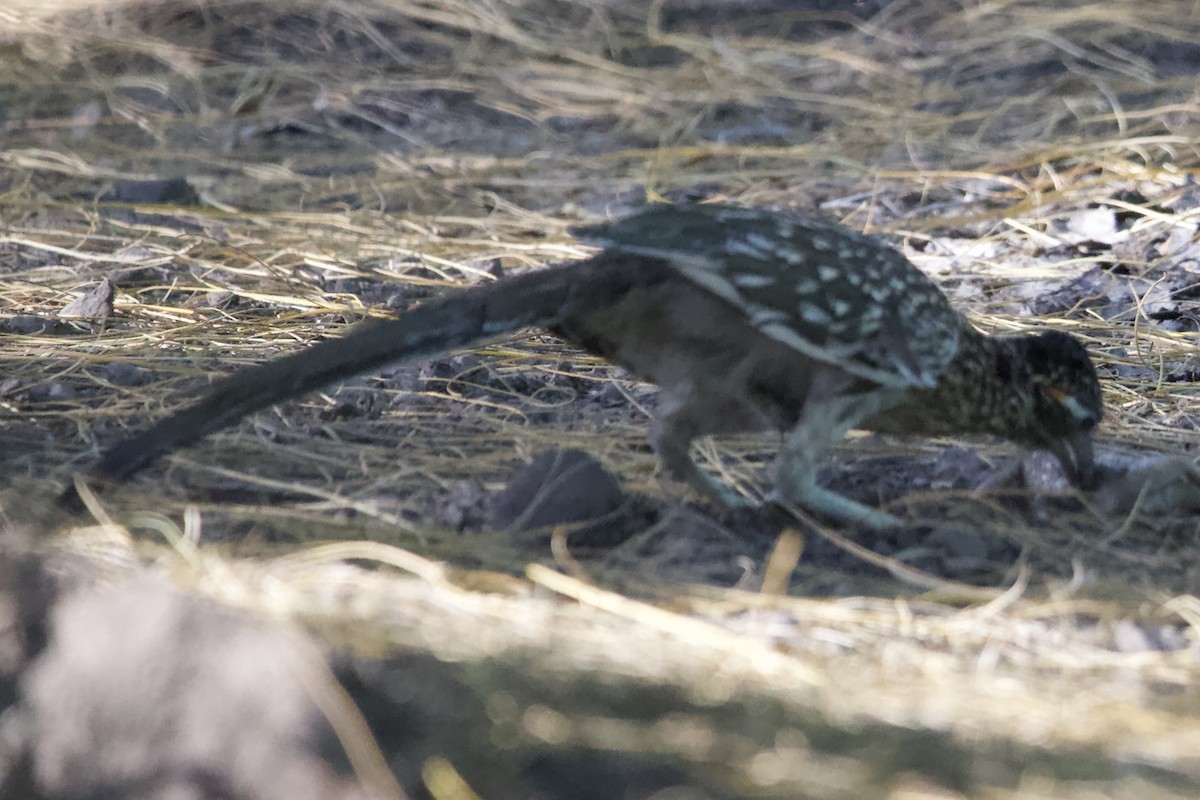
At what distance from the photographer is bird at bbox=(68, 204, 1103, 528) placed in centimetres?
316

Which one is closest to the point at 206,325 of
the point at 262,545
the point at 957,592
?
the point at 262,545

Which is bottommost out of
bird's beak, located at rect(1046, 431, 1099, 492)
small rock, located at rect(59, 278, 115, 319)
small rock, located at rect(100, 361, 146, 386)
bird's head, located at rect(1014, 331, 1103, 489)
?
small rock, located at rect(59, 278, 115, 319)

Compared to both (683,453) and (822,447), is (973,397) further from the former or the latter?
(683,453)

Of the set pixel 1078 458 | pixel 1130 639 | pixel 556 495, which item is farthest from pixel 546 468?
pixel 1078 458

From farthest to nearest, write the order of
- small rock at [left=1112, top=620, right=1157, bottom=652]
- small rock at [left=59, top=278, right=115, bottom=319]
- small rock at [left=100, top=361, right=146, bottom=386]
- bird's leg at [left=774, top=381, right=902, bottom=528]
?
small rock at [left=59, top=278, right=115, bottom=319] → small rock at [left=100, top=361, right=146, bottom=386] → bird's leg at [left=774, top=381, right=902, bottom=528] → small rock at [left=1112, top=620, right=1157, bottom=652]

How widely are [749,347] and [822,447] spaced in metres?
0.31

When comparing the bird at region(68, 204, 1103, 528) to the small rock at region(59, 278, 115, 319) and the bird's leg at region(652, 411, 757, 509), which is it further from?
the small rock at region(59, 278, 115, 319)

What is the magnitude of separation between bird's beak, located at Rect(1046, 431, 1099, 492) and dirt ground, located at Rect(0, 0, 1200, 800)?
0.21 feet

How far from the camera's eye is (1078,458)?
3.56 metres

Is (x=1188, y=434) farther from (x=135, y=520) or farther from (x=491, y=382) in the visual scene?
(x=135, y=520)

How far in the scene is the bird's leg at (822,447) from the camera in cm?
332

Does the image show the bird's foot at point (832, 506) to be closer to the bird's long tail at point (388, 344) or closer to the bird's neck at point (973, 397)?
the bird's neck at point (973, 397)

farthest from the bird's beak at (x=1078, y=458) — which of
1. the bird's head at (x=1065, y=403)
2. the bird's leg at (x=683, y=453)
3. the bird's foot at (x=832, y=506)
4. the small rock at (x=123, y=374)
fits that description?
the small rock at (x=123, y=374)

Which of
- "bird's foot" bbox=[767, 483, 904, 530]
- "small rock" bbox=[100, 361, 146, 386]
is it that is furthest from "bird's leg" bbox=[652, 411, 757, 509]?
"small rock" bbox=[100, 361, 146, 386]
